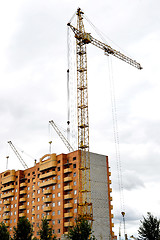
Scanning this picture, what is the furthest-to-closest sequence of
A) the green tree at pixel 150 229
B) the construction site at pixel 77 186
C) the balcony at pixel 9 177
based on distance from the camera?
1. the balcony at pixel 9 177
2. the construction site at pixel 77 186
3. the green tree at pixel 150 229

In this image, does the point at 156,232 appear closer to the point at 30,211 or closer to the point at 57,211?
the point at 57,211

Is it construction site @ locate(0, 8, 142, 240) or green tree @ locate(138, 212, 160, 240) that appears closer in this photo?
green tree @ locate(138, 212, 160, 240)

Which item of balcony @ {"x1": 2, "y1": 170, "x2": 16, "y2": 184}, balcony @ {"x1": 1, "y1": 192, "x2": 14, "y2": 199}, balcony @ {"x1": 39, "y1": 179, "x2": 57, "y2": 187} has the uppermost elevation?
balcony @ {"x1": 2, "y1": 170, "x2": 16, "y2": 184}

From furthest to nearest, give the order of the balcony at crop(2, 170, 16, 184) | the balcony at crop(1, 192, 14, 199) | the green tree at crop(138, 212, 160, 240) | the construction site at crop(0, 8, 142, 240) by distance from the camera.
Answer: the balcony at crop(2, 170, 16, 184) → the balcony at crop(1, 192, 14, 199) → the construction site at crop(0, 8, 142, 240) → the green tree at crop(138, 212, 160, 240)

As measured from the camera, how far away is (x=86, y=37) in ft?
377

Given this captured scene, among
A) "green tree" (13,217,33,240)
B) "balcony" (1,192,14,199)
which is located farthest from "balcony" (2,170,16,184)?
"green tree" (13,217,33,240)

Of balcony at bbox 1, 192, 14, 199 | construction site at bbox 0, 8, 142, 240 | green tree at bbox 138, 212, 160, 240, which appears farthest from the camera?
balcony at bbox 1, 192, 14, 199

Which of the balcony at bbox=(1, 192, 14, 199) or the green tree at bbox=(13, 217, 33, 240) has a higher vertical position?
the balcony at bbox=(1, 192, 14, 199)

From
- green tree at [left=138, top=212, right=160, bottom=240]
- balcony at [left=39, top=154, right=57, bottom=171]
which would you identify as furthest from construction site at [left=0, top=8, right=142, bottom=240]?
green tree at [left=138, top=212, right=160, bottom=240]

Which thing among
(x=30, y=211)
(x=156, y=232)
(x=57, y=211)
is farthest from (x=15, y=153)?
(x=156, y=232)

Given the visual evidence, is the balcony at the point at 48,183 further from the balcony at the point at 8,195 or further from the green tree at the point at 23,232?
the green tree at the point at 23,232

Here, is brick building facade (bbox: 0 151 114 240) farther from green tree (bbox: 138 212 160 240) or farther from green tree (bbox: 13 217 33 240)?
green tree (bbox: 138 212 160 240)

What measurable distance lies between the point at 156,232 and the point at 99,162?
58.2 m

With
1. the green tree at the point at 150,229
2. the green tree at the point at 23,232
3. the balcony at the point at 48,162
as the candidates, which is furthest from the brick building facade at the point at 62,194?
the green tree at the point at 150,229
